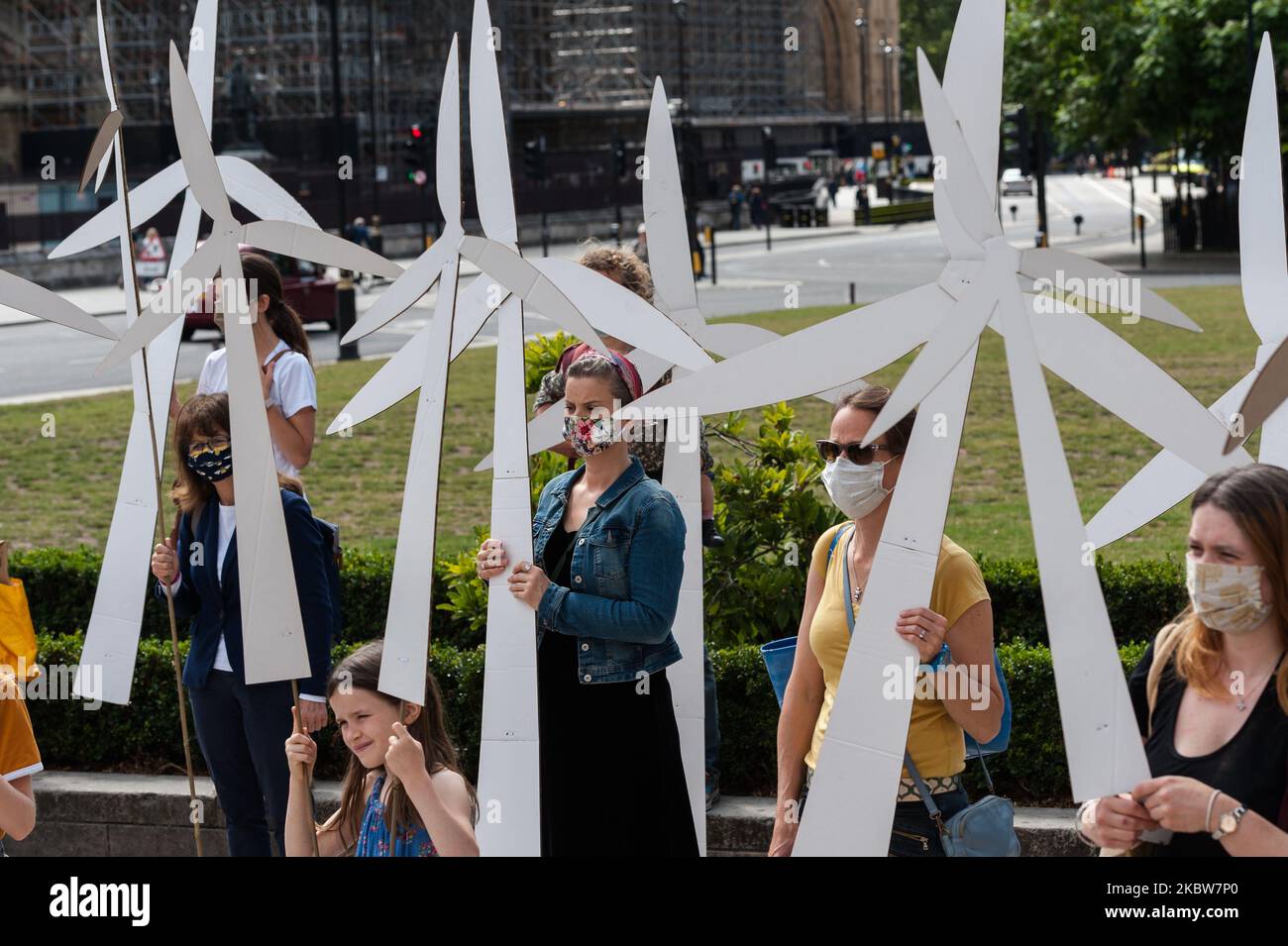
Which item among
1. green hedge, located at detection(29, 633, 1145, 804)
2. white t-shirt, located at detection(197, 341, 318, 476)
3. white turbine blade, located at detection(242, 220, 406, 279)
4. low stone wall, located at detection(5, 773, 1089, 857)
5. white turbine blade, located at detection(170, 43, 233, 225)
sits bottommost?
low stone wall, located at detection(5, 773, 1089, 857)

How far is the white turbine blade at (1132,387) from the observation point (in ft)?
10.0

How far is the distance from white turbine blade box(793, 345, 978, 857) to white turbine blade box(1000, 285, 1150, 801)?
122 millimetres

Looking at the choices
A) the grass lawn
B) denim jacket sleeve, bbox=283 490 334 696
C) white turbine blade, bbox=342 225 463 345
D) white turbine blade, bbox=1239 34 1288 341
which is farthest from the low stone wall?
the grass lawn

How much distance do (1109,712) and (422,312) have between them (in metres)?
27.1

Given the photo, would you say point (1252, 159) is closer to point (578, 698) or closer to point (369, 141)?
point (578, 698)

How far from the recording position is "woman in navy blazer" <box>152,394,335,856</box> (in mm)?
4582

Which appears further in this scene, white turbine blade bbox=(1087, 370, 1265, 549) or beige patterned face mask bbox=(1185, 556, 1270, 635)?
white turbine blade bbox=(1087, 370, 1265, 549)

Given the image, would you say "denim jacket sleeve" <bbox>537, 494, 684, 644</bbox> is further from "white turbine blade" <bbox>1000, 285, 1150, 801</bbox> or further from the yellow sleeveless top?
"white turbine blade" <bbox>1000, 285, 1150, 801</bbox>

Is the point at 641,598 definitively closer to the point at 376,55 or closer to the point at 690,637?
the point at 690,637

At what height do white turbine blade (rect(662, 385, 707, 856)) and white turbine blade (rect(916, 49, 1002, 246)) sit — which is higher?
white turbine blade (rect(916, 49, 1002, 246))

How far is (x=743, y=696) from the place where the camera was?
232 inches

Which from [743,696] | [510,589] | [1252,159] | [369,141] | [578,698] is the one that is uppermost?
[369,141]

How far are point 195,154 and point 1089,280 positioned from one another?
6.76ft
